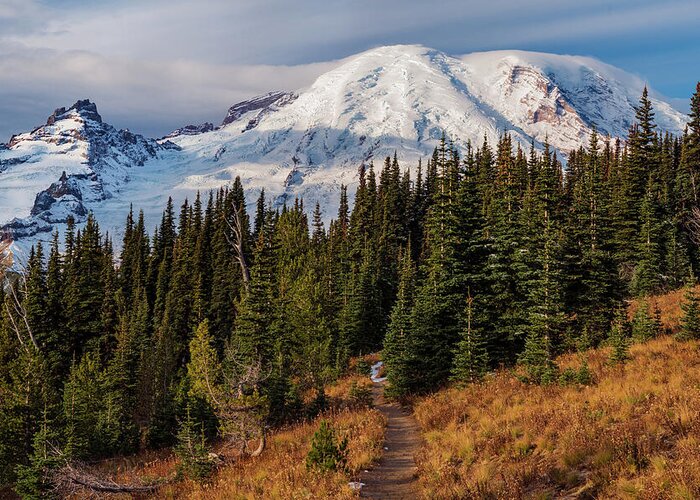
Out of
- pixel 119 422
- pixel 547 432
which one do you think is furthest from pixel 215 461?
pixel 119 422

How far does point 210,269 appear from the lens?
259ft

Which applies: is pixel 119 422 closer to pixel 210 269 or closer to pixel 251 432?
pixel 251 432

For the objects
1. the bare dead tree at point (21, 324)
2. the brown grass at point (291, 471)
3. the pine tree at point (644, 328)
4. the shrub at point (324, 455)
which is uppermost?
the pine tree at point (644, 328)

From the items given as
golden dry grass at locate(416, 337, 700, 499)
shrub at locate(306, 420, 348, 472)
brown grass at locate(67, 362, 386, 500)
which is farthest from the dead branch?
golden dry grass at locate(416, 337, 700, 499)

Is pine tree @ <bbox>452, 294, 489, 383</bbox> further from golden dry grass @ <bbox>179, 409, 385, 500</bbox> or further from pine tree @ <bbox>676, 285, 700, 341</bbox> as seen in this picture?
pine tree @ <bbox>676, 285, 700, 341</bbox>

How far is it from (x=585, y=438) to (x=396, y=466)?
16.6ft

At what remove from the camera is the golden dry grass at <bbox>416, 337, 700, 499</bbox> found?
794 centimetres

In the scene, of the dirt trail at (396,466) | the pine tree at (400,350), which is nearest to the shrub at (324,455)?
the dirt trail at (396,466)

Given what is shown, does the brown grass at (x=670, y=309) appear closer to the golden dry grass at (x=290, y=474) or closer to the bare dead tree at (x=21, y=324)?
the golden dry grass at (x=290, y=474)

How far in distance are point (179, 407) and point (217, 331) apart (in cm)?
3416

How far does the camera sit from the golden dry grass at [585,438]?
7941mm

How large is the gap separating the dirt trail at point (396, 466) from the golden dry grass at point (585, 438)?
1.40ft

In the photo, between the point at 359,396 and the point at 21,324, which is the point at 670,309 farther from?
the point at 21,324

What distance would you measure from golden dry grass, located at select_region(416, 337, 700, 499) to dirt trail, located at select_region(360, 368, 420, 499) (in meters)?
0.43
